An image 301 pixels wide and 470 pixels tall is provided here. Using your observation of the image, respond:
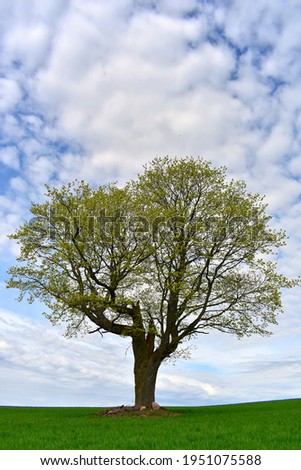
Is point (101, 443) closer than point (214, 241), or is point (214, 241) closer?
point (101, 443)

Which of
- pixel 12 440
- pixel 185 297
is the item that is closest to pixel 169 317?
pixel 185 297

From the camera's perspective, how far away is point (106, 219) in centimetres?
3509

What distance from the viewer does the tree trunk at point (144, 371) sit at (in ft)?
116

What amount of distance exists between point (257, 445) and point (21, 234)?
26109mm

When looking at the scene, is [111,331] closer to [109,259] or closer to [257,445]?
[109,259]

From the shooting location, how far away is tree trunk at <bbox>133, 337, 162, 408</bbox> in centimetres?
3541

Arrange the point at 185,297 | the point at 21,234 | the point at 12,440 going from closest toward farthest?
the point at 12,440, the point at 185,297, the point at 21,234

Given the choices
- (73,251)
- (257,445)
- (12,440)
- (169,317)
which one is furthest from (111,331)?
(257,445)

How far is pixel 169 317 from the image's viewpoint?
35875 mm

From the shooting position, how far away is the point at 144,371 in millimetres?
36719

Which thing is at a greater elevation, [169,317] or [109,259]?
[109,259]

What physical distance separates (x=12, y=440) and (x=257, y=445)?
30.8 feet
